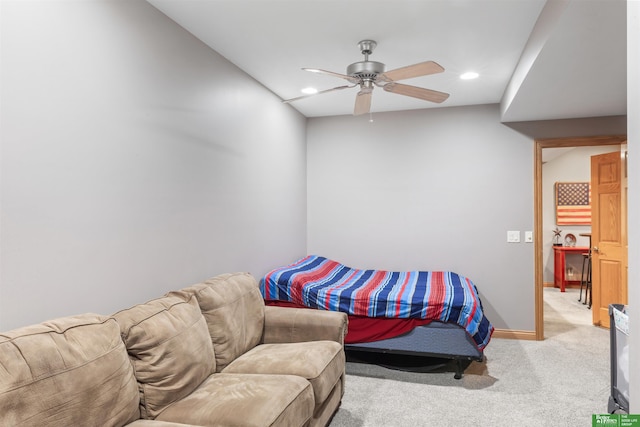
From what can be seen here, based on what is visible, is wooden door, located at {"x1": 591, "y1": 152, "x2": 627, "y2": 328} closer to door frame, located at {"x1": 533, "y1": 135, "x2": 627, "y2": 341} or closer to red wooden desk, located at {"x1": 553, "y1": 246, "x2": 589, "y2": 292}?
door frame, located at {"x1": 533, "y1": 135, "x2": 627, "y2": 341}

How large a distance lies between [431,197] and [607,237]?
2075 mm

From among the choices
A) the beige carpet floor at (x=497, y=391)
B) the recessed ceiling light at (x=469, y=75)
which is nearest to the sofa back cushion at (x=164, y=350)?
the beige carpet floor at (x=497, y=391)

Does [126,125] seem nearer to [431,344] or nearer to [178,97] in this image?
[178,97]

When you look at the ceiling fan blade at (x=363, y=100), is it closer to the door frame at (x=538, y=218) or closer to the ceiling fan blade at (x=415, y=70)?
the ceiling fan blade at (x=415, y=70)

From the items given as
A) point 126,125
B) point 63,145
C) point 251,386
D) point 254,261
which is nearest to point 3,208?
point 63,145

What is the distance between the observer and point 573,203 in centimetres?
745

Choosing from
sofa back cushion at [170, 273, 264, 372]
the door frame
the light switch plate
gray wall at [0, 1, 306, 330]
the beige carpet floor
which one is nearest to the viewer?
gray wall at [0, 1, 306, 330]

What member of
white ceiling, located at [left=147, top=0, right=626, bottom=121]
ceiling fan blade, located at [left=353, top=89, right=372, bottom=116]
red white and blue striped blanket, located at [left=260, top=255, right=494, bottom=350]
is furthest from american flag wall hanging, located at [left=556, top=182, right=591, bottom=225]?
ceiling fan blade, located at [left=353, top=89, right=372, bottom=116]

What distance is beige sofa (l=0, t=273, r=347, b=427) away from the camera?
1.43 meters

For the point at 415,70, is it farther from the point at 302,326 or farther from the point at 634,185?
the point at 302,326

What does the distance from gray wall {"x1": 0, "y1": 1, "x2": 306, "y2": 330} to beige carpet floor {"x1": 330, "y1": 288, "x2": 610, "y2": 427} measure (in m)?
1.47

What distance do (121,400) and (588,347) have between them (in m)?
4.25

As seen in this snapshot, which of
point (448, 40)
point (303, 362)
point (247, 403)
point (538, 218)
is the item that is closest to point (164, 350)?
point (247, 403)

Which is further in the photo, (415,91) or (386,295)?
(386,295)
